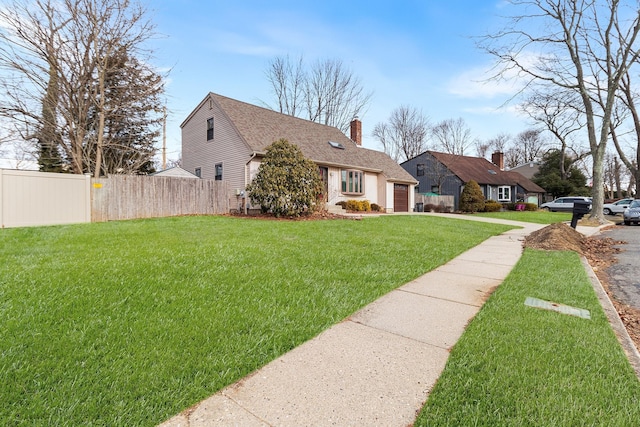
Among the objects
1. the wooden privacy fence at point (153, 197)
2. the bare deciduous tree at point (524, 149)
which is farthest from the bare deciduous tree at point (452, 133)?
the wooden privacy fence at point (153, 197)

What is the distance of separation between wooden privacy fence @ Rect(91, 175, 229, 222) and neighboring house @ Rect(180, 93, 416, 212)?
1.30 meters

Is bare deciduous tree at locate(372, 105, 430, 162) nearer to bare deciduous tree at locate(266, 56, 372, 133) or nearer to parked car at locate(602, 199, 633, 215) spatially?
bare deciduous tree at locate(266, 56, 372, 133)

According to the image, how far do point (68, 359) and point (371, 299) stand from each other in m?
2.78

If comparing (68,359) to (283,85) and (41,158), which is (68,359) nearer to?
(41,158)

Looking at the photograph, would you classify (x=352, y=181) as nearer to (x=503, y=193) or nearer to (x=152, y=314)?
(x=152, y=314)

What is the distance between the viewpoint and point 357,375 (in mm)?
2084

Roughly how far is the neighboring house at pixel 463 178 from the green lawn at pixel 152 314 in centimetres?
2571

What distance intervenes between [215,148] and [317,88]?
681 inches

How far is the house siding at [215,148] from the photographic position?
14680 millimetres

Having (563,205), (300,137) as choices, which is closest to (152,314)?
(300,137)

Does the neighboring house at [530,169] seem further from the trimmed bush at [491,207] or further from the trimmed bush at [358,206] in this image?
the trimmed bush at [358,206]

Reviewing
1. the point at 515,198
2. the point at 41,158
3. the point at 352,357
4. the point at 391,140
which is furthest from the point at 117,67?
the point at 515,198

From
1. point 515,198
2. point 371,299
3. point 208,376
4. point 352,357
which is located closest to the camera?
point 208,376

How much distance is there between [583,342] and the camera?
2.52 m
